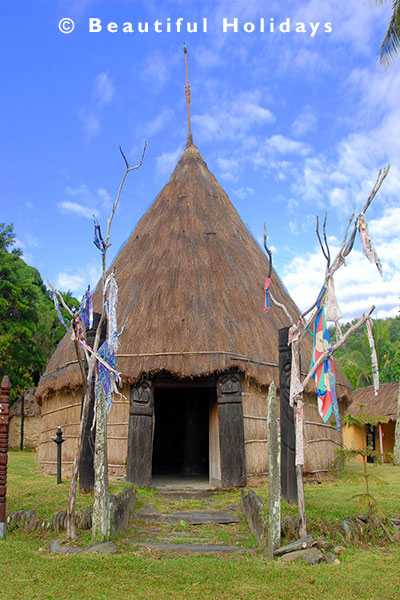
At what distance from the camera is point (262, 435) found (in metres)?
9.43

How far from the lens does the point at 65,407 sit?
10422 mm

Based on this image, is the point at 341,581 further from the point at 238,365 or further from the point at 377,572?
the point at 238,365

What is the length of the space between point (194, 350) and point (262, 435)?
2.03 m

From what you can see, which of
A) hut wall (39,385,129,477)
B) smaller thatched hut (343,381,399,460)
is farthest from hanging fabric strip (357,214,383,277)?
smaller thatched hut (343,381,399,460)

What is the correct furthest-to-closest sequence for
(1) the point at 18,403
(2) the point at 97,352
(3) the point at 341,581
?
(1) the point at 18,403, (2) the point at 97,352, (3) the point at 341,581

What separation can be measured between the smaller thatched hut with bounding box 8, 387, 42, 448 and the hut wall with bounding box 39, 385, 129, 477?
34.1ft

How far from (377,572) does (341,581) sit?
1.57ft

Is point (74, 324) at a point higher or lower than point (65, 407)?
higher

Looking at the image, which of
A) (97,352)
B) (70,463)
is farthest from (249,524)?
(70,463)

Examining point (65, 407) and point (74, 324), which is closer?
point (74, 324)

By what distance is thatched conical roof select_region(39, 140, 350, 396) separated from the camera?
920cm

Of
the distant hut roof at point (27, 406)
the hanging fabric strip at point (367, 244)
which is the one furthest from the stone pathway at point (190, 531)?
the distant hut roof at point (27, 406)

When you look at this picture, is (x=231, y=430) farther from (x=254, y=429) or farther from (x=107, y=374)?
(x=107, y=374)

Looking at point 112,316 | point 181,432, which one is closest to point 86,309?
point 112,316
